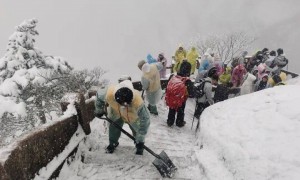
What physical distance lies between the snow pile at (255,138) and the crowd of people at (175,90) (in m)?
1.18

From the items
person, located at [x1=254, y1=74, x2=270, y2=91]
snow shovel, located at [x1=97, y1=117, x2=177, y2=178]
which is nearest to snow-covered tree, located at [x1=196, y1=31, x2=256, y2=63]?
person, located at [x1=254, y1=74, x2=270, y2=91]

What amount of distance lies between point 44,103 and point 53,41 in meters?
119

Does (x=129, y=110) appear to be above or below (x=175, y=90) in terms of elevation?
below

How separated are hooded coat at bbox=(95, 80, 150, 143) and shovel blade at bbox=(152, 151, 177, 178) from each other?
62 cm

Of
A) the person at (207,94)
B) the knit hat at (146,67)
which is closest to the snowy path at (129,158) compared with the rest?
the person at (207,94)

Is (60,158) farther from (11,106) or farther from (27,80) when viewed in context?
(11,106)

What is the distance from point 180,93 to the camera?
8.54 metres

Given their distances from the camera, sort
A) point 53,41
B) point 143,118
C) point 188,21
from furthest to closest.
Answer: point 53,41, point 188,21, point 143,118

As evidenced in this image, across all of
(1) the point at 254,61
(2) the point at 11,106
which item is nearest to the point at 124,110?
(1) the point at 254,61

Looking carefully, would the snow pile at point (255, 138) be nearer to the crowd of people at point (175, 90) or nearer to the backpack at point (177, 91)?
the backpack at point (177, 91)

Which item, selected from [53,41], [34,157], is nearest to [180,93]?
[34,157]

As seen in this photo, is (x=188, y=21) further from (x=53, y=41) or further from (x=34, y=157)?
A: (x=34, y=157)

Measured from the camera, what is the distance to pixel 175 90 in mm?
8547

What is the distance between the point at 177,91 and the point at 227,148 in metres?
2.60
